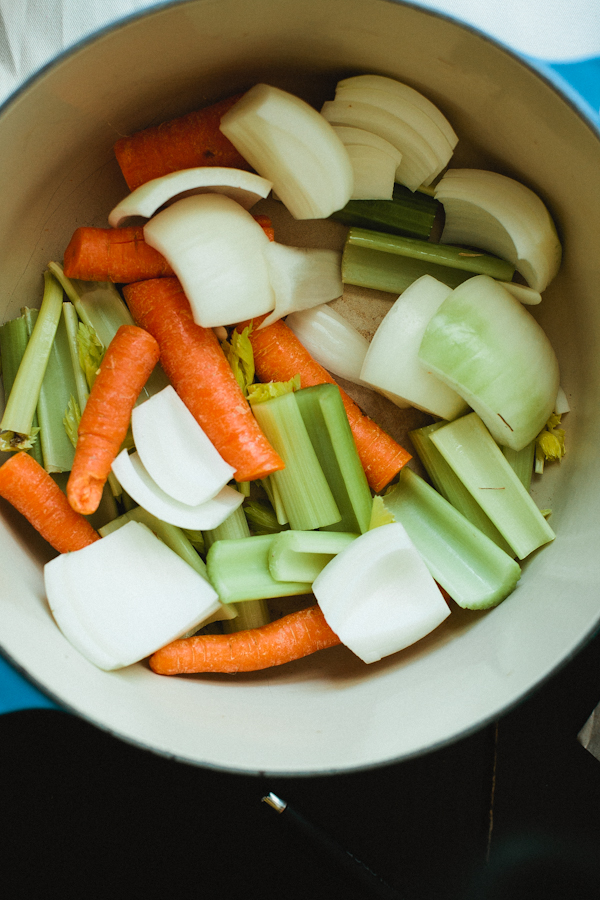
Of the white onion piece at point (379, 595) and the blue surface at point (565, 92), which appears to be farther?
the white onion piece at point (379, 595)

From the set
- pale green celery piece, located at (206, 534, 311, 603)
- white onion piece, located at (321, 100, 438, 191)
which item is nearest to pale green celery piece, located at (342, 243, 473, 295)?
white onion piece, located at (321, 100, 438, 191)

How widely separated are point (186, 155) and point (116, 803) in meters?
1.16

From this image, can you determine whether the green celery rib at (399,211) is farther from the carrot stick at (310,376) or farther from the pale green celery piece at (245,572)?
the pale green celery piece at (245,572)

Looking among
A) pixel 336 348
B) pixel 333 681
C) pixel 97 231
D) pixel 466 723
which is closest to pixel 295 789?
pixel 333 681

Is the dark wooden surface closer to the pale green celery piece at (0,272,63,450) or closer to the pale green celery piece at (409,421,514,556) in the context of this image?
the pale green celery piece at (409,421,514,556)

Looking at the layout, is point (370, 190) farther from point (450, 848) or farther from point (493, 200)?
point (450, 848)

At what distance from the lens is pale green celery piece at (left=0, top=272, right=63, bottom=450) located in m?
0.96

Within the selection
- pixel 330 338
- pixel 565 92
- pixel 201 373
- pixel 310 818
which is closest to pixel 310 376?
pixel 330 338

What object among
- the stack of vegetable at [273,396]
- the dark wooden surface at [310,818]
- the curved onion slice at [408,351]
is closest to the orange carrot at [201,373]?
the stack of vegetable at [273,396]

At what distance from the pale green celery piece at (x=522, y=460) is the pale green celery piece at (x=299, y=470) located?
0.33 metres

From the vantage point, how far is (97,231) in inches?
38.0

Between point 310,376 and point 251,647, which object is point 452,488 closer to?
point 310,376

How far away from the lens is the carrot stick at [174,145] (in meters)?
0.94

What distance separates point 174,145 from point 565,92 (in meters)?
0.58
